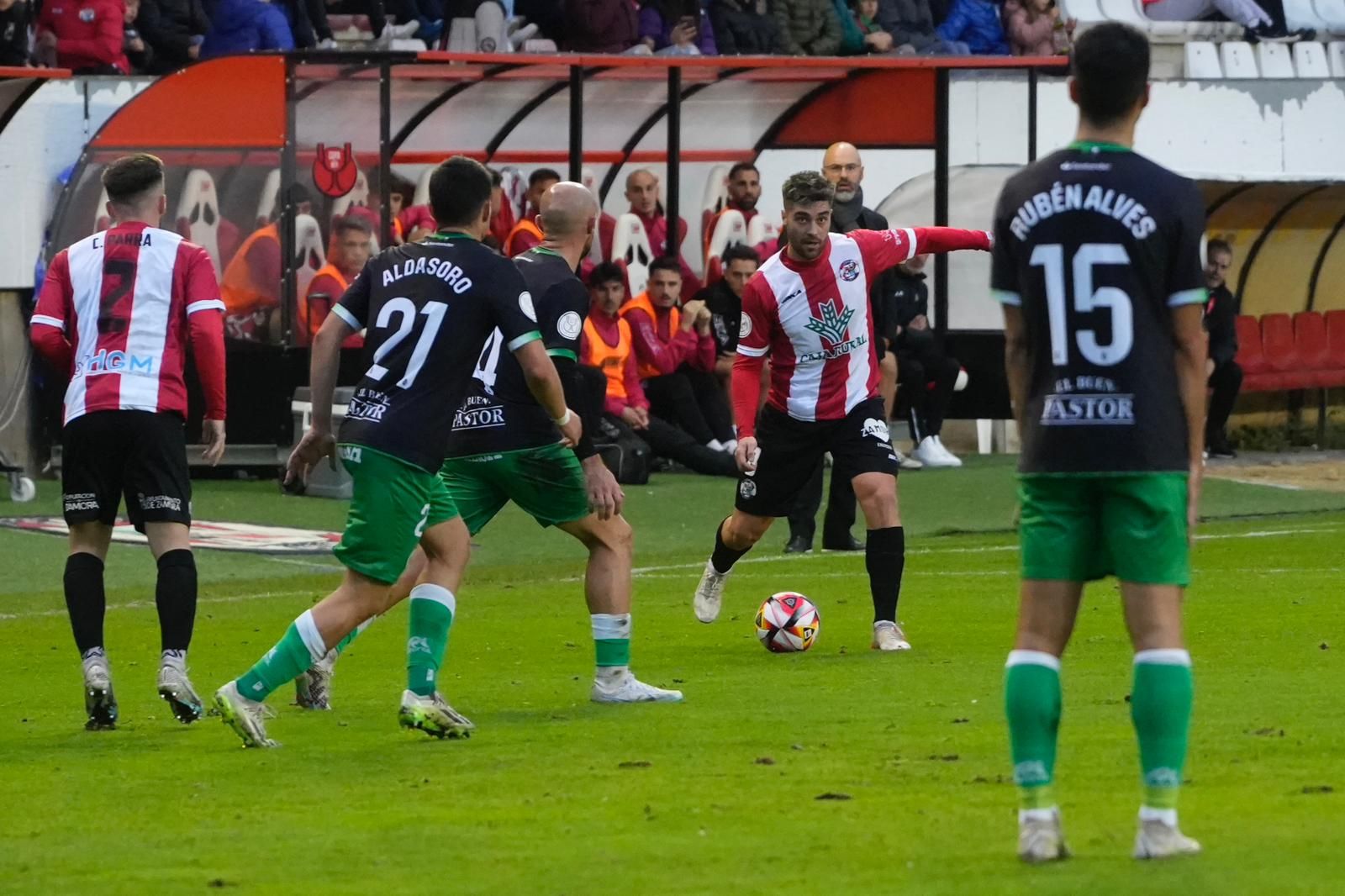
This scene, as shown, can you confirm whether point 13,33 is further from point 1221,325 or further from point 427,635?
point 427,635

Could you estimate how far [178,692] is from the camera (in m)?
8.04

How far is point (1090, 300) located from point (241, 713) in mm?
3200

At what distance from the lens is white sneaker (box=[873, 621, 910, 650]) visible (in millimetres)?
9938

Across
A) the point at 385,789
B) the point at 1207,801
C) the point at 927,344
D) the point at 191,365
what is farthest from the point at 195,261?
the point at 927,344

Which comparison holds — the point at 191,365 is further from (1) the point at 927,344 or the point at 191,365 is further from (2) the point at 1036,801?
(2) the point at 1036,801

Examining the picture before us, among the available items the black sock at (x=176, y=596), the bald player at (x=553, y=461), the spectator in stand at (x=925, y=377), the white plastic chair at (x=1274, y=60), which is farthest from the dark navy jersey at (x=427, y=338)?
the white plastic chair at (x=1274, y=60)

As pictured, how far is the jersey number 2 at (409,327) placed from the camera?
7.38 m

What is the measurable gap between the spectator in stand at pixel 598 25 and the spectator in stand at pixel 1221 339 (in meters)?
5.67

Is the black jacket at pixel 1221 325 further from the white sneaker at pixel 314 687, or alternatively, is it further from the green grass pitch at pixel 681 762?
the white sneaker at pixel 314 687

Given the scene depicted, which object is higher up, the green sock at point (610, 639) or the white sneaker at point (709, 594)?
the green sock at point (610, 639)

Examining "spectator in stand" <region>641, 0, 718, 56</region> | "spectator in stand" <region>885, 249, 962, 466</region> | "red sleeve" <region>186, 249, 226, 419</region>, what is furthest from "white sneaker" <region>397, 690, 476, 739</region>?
"spectator in stand" <region>641, 0, 718, 56</region>

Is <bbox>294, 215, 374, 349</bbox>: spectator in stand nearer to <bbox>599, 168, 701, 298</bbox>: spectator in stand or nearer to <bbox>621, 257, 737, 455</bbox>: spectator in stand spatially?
<bbox>621, 257, 737, 455</bbox>: spectator in stand

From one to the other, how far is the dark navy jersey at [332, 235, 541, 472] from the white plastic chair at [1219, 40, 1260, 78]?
20507 mm

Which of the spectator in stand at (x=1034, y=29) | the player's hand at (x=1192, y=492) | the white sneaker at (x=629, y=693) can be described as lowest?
the white sneaker at (x=629, y=693)
